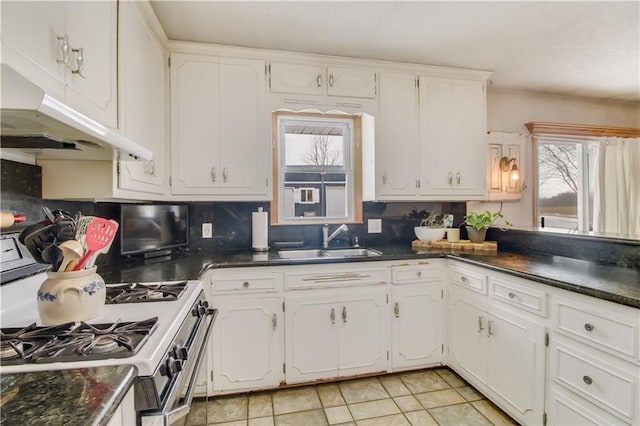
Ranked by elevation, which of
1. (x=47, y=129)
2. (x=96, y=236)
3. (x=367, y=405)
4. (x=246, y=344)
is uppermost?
(x=47, y=129)

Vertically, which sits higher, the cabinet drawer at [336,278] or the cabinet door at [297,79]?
the cabinet door at [297,79]

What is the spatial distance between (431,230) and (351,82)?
51.7 inches

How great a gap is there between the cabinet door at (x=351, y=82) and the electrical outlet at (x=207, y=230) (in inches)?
53.3

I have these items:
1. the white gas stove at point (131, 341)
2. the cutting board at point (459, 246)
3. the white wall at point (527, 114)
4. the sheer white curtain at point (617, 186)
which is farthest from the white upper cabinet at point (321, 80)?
the sheer white curtain at point (617, 186)

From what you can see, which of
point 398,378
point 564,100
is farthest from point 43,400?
point 564,100

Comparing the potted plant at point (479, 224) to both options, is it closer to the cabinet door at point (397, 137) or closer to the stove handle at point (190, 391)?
the cabinet door at point (397, 137)

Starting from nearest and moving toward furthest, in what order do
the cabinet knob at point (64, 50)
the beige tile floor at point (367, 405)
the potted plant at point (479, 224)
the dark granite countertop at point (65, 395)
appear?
the dark granite countertop at point (65, 395) → the cabinet knob at point (64, 50) → the beige tile floor at point (367, 405) → the potted plant at point (479, 224)

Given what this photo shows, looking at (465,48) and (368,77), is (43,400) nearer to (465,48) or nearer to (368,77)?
(368,77)

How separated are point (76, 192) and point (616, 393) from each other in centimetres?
234

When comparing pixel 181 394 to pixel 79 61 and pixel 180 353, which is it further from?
pixel 79 61

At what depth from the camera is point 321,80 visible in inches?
94.2

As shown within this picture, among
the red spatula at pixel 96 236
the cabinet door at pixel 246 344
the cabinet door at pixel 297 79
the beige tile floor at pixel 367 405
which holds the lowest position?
the beige tile floor at pixel 367 405

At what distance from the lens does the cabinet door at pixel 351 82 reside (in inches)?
94.9

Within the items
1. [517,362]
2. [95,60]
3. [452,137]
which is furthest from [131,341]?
[452,137]
